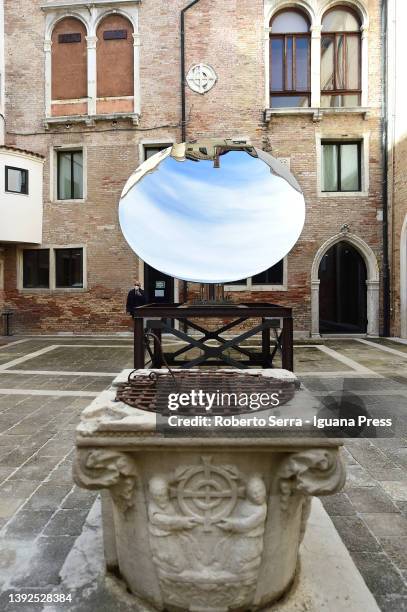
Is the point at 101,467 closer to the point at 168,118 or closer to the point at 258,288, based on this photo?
the point at 258,288

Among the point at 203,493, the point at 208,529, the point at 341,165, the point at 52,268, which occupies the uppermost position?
the point at 341,165

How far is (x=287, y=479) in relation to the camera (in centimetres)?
217

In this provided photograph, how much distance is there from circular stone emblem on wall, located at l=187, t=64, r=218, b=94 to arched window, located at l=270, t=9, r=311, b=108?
222cm

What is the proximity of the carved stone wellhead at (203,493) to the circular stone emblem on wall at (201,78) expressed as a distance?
52.4 ft

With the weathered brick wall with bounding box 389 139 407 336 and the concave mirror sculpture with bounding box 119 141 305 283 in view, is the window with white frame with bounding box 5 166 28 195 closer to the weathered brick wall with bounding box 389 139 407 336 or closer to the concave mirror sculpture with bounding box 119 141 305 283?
the concave mirror sculpture with bounding box 119 141 305 283

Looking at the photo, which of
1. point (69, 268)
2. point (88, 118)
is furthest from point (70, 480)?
point (88, 118)

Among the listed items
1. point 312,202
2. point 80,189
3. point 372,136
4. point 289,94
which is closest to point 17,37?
point 80,189

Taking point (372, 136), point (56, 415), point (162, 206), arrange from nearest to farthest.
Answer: point (162, 206), point (56, 415), point (372, 136)

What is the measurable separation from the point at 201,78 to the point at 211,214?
12.4 metres

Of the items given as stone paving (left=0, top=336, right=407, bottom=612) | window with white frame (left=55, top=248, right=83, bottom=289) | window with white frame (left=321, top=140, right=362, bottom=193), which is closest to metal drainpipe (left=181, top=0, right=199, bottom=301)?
window with white frame (left=55, top=248, right=83, bottom=289)

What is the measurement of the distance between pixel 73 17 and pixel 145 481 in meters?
18.9

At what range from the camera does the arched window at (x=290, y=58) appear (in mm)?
15953

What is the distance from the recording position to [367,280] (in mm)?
16016

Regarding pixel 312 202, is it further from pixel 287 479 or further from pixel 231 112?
pixel 287 479
